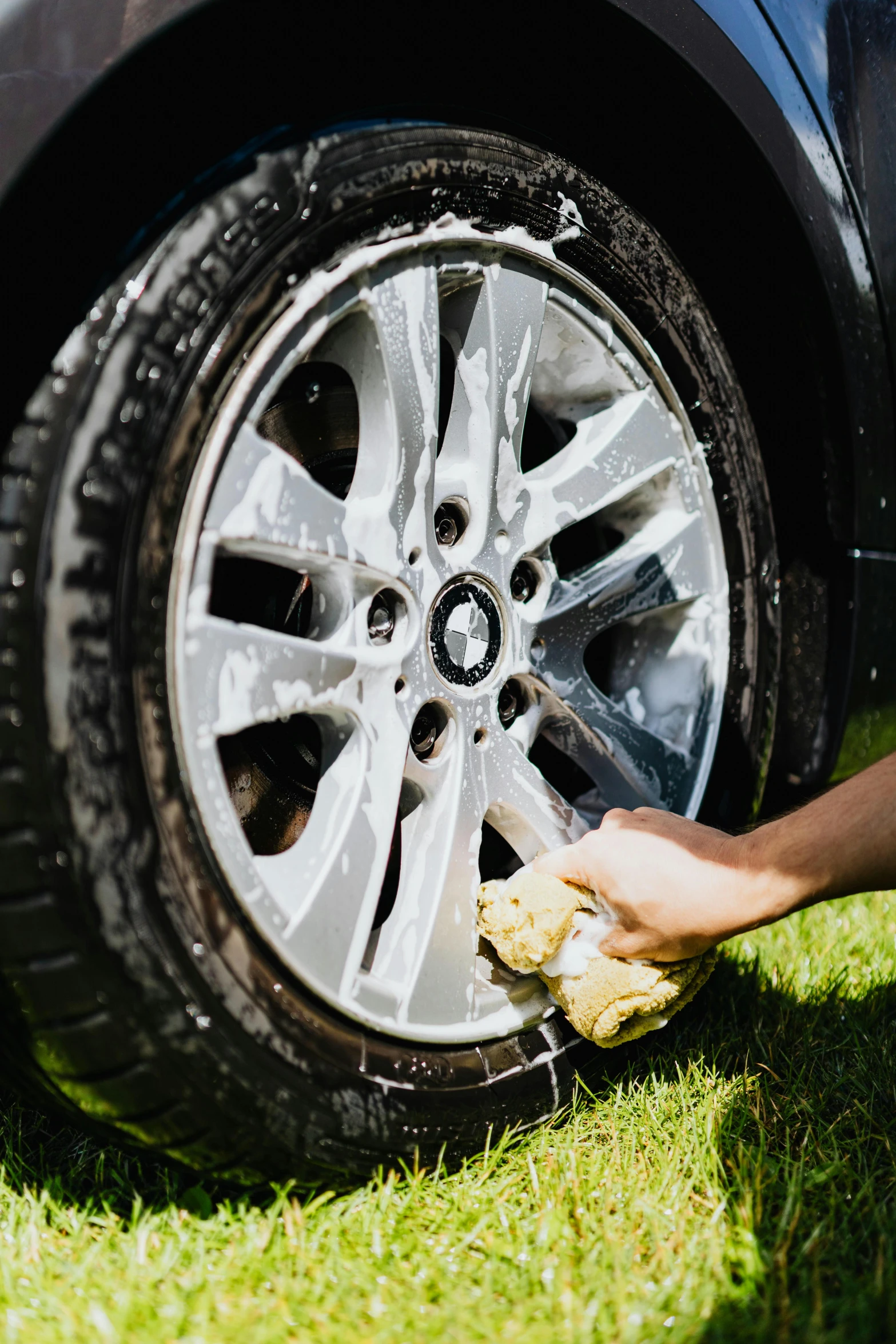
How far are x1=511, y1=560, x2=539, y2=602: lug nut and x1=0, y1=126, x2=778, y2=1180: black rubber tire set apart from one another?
0.47 metres

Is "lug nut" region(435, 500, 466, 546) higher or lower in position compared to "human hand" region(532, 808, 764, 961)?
higher

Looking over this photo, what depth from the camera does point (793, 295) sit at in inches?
61.5

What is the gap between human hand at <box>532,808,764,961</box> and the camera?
1.26 m

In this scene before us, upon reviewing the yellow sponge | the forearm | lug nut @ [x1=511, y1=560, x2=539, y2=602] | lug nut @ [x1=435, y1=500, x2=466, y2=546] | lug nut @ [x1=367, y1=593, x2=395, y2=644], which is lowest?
the yellow sponge

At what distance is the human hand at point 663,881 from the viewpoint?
1265 millimetres

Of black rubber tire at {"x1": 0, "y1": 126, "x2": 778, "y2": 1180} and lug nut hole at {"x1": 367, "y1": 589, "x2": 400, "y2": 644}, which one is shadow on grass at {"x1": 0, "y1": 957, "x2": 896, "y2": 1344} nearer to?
black rubber tire at {"x1": 0, "y1": 126, "x2": 778, "y2": 1180}

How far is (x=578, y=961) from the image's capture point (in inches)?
52.7

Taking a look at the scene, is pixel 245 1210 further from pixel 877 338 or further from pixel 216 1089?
pixel 877 338

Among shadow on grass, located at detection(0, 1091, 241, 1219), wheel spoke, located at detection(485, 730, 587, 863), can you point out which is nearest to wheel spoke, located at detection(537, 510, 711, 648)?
wheel spoke, located at detection(485, 730, 587, 863)

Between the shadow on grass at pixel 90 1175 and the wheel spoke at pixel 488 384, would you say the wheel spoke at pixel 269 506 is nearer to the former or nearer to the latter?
the wheel spoke at pixel 488 384

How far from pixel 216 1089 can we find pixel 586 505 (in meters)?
0.89

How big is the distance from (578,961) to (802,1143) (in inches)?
13.5

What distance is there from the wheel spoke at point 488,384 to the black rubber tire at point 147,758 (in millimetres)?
154

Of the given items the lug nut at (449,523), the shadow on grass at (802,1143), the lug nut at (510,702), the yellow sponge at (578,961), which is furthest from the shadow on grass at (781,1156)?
the lug nut at (449,523)
